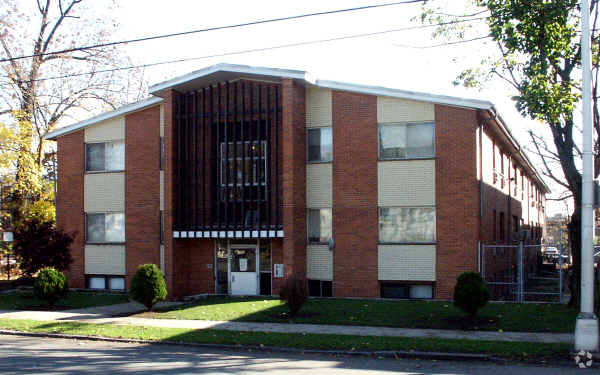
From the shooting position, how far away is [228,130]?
21.6m

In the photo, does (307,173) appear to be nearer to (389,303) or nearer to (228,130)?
(228,130)

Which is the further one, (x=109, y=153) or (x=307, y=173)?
(x=109, y=153)

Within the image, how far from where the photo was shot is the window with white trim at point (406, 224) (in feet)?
65.3

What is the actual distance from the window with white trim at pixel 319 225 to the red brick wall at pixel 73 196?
32.9 ft

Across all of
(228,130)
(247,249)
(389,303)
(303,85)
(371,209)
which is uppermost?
(303,85)

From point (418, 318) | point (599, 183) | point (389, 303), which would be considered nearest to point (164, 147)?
point (389, 303)

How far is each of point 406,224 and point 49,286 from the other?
12.2 meters

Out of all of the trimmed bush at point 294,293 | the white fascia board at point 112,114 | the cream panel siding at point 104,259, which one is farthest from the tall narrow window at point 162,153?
the trimmed bush at point 294,293

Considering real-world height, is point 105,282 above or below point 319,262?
below

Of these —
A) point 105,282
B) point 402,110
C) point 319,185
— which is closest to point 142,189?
point 105,282

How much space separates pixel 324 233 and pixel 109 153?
995 centimetres

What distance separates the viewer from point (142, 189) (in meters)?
23.3

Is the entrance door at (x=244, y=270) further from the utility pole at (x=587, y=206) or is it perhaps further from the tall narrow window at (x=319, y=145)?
the utility pole at (x=587, y=206)

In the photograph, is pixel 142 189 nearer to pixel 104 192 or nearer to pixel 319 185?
pixel 104 192
